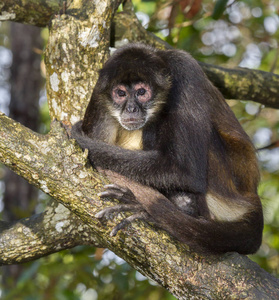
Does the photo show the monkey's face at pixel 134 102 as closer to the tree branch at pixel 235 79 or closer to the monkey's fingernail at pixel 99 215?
the tree branch at pixel 235 79

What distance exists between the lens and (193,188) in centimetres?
477

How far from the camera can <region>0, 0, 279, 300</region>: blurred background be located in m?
5.70

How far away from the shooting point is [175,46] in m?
7.48

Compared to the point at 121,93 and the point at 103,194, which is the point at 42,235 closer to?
the point at 103,194

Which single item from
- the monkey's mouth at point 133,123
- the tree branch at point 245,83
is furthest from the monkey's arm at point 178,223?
the tree branch at point 245,83

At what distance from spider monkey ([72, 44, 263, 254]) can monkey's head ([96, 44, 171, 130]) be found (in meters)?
0.01

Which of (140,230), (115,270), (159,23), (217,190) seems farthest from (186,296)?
(159,23)

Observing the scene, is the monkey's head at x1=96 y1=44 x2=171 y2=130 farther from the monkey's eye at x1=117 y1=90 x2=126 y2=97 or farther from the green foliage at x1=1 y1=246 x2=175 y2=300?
the green foliage at x1=1 y1=246 x2=175 y2=300

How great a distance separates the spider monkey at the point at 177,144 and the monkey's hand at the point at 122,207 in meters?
0.05

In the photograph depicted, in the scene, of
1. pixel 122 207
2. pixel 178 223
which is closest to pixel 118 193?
pixel 122 207

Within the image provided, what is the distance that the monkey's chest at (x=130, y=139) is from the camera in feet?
18.6

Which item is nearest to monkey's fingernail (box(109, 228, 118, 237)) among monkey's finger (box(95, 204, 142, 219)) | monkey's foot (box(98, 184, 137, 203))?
monkey's finger (box(95, 204, 142, 219))

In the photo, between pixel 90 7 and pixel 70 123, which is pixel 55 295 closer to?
pixel 70 123

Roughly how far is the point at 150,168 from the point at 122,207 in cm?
104
